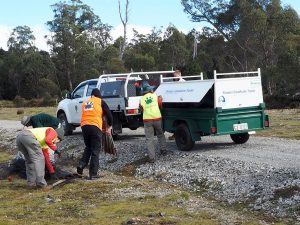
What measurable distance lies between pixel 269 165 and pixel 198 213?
368cm

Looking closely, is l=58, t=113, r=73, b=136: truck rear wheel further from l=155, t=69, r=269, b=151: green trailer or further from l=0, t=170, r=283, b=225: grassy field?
l=0, t=170, r=283, b=225: grassy field

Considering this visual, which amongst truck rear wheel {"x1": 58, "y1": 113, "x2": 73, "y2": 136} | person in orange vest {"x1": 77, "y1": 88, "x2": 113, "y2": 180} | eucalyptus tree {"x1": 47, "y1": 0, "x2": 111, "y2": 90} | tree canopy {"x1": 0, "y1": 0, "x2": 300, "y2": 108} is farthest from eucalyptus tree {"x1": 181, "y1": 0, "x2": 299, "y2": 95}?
person in orange vest {"x1": 77, "y1": 88, "x2": 113, "y2": 180}

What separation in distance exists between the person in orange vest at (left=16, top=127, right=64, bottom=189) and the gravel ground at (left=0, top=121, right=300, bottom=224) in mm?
2549

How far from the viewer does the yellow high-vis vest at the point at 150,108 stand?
44.9ft

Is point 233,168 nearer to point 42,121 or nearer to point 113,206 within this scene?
point 113,206

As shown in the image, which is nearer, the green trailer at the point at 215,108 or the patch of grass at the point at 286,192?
the patch of grass at the point at 286,192

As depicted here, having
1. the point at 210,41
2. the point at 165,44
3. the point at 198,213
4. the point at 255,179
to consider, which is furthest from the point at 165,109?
the point at 165,44

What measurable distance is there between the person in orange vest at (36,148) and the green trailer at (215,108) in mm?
4208

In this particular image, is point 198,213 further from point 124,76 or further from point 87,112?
point 124,76

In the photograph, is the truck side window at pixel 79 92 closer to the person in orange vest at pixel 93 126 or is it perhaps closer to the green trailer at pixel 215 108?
the green trailer at pixel 215 108

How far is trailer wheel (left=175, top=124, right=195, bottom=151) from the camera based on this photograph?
569 inches

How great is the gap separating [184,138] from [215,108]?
59.5 inches

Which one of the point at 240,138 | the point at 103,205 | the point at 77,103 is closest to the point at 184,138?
the point at 240,138

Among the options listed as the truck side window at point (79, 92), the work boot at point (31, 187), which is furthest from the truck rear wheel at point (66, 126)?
the work boot at point (31, 187)
